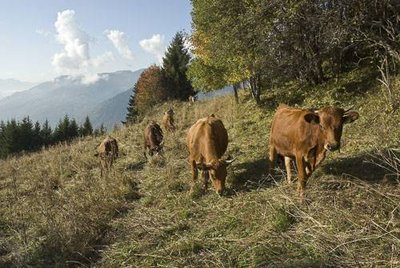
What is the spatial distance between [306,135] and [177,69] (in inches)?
2057

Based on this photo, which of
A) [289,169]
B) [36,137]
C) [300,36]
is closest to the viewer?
[289,169]

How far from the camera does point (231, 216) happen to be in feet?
25.8

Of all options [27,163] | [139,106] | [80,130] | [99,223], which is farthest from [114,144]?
[80,130]

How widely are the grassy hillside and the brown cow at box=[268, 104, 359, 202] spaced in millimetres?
420

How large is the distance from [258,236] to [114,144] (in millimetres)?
10799

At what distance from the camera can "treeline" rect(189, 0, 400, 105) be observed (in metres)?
14.9

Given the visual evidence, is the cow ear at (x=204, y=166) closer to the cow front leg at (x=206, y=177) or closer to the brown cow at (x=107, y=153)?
the cow front leg at (x=206, y=177)

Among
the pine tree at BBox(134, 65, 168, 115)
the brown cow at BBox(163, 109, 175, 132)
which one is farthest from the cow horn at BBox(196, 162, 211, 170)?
the pine tree at BBox(134, 65, 168, 115)

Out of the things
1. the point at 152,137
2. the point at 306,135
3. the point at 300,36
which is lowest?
the point at 152,137

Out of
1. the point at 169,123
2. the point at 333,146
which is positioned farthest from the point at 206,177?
the point at 169,123

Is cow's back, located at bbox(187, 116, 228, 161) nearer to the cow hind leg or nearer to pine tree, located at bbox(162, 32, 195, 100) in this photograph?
the cow hind leg

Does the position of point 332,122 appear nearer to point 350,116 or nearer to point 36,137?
point 350,116

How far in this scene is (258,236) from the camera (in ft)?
21.9

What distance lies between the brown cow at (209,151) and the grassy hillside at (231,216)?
406mm
